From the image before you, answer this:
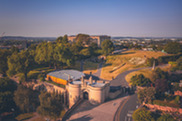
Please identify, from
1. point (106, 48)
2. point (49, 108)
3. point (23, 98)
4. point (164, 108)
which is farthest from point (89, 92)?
point (106, 48)

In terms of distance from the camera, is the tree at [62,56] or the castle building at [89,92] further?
the tree at [62,56]

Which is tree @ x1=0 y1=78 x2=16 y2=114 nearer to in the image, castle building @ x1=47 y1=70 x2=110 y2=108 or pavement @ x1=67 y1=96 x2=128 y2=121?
castle building @ x1=47 y1=70 x2=110 y2=108

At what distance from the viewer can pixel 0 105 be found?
36688 millimetres

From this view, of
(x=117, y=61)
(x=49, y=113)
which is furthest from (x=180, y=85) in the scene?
(x=49, y=113)

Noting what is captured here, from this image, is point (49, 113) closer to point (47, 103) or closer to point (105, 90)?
point (47, 103)

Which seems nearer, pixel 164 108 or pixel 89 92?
pixel 164 108

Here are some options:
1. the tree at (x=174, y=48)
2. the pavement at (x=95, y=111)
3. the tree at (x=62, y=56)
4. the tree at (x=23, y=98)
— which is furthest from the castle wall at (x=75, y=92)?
the tree at (x=174, y=48)

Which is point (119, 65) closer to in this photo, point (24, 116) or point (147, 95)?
point (147, 95)

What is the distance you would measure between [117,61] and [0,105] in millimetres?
55931

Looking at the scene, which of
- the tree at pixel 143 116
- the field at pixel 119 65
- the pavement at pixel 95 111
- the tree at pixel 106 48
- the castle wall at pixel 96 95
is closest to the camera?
the tree at pixel 143 116

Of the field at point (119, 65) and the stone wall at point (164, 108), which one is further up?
the field at point (119, 65)

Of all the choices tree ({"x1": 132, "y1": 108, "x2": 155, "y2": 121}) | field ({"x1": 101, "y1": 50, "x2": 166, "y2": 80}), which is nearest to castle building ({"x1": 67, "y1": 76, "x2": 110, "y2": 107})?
tree ({"x1": 132, "y1": 108, "x2": 155, "y2": 121})

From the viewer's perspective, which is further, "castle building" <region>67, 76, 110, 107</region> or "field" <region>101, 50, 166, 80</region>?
"field" <region>101, 50, 166, 80</region>

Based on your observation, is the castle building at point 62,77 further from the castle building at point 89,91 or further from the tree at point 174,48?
the tree at point 174,48
